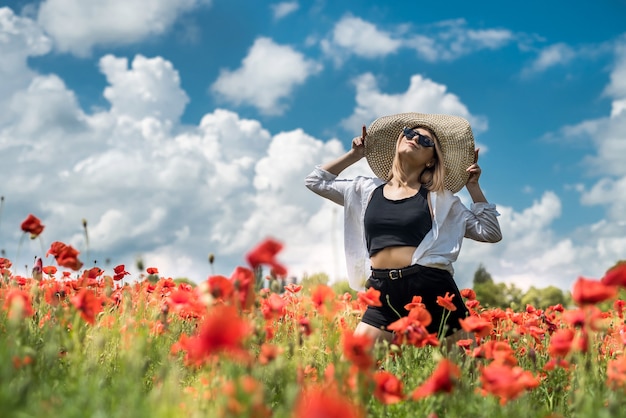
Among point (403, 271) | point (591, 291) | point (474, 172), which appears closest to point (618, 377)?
point (591, 291)

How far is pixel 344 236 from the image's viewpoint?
4941 millimetres

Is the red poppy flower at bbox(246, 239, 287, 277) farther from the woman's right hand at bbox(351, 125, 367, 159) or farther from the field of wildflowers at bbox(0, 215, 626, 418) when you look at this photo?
the woman's right hand at bbox(351, 125, 367, 159)

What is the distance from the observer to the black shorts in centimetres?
425

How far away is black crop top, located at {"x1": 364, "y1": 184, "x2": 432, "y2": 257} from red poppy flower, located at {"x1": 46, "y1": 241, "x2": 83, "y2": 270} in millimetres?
2175

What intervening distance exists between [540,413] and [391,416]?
0.69 meters

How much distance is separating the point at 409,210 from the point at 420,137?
635mm

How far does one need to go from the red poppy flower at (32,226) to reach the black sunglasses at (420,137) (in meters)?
2.79

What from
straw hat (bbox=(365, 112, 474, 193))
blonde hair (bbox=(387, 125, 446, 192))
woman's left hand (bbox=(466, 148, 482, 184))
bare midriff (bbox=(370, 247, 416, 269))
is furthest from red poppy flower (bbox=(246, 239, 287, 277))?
straw hat (bbox=(365, 112, 474, 193))

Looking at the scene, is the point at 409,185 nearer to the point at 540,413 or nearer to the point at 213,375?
the point at 540,413

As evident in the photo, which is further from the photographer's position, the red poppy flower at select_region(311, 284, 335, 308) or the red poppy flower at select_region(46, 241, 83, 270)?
the red poppy flower at select_region(46, 241, 83, 270)

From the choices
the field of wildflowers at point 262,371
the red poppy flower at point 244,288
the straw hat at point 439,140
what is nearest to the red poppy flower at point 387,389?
the field of wildflowers at point 262,371

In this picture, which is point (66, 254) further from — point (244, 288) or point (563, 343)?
point (563, 343)

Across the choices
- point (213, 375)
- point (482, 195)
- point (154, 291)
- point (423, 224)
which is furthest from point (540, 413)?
point (154, 291)

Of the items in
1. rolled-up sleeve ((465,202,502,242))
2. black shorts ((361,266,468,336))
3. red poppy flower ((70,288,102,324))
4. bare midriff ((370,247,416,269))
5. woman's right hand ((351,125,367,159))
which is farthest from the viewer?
woman's right hand ((351,125,367,159))
